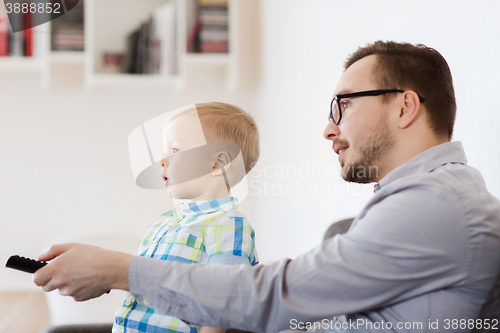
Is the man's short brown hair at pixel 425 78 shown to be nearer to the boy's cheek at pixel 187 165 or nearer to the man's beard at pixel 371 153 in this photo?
the man's beard at pixel 371 153

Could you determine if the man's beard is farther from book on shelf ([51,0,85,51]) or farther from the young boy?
book on shelf ([51,0,85,51])

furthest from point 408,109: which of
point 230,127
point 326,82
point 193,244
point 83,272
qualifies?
point 326,82

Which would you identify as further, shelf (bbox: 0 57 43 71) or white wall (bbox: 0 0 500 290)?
shelf (bbox: 0 57 43 71)

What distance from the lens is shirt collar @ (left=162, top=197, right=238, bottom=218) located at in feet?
3.65

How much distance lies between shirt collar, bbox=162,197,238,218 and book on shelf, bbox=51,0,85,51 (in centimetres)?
161

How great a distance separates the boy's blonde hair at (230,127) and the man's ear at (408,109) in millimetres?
377

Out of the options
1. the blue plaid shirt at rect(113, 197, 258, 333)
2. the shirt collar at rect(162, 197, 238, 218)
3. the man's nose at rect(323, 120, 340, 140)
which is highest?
the man's nose at rect(323, 120, 340, 140)

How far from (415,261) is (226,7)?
2062 millimetres

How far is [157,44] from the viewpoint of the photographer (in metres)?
2.47

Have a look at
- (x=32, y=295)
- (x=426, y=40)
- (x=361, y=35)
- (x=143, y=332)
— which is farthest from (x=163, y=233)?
(x=32, y=295)

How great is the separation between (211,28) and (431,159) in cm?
180

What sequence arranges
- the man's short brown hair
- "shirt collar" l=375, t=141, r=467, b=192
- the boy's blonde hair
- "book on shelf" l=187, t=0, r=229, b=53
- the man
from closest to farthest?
the man < "shirt collar" l=375, t=141, r=467, b=192 < the man's short brown hair < the boy's blonde hair < "book on shelf" l=187, t=0, r=229, b=53

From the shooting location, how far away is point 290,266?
2.58 ft

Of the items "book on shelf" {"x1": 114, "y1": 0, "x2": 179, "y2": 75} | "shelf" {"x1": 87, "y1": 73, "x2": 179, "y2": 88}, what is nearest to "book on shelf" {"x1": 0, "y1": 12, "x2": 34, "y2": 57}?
"shelf" {"x1": 87, "y1": 73, "x2": 179, "y2": 88}
